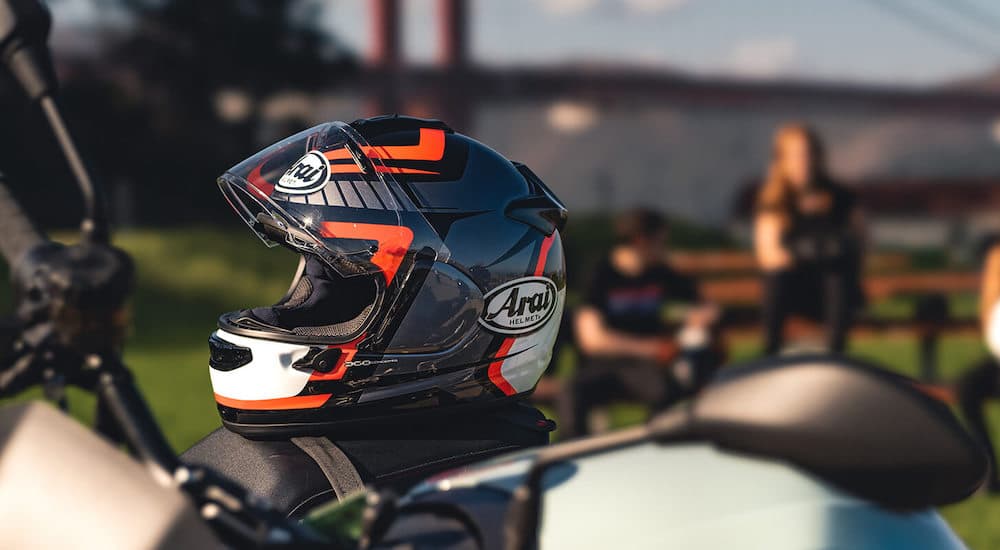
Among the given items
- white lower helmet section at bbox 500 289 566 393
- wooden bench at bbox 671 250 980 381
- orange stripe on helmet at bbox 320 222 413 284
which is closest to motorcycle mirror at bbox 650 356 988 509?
orange stripe on helmet at bbox 320 222 413 284

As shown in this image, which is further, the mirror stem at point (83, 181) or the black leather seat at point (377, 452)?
the black leather seat at point (377, 452)

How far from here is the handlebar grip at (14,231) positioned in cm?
140

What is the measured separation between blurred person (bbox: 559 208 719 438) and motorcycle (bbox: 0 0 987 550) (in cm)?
517

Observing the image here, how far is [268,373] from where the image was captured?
2328 millimetres

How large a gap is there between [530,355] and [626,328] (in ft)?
14.7

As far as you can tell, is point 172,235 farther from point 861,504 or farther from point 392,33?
point 861,504

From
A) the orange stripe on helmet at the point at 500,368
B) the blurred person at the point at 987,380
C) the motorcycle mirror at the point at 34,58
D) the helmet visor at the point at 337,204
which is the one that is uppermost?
the motorcycle mirror at the point at 34,58

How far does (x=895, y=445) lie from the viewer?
1.15 meters

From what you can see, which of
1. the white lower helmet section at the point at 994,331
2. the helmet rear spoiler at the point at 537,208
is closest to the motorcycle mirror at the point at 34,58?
the helmet rear spoiler at the point at 537,208

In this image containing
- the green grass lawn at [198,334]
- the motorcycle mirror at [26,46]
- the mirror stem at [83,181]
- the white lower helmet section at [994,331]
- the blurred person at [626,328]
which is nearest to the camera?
the mirror stem at [83,181]

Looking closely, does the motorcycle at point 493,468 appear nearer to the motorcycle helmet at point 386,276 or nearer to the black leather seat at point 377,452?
the black leather seat at point 377,452

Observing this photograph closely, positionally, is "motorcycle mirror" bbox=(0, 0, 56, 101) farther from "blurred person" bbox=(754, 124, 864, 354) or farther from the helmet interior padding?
"blurred person" bbox=(754, 124, 864, 354)

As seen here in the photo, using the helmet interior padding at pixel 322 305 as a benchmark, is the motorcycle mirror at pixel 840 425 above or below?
above

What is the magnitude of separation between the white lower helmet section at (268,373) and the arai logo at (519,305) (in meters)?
0.37
